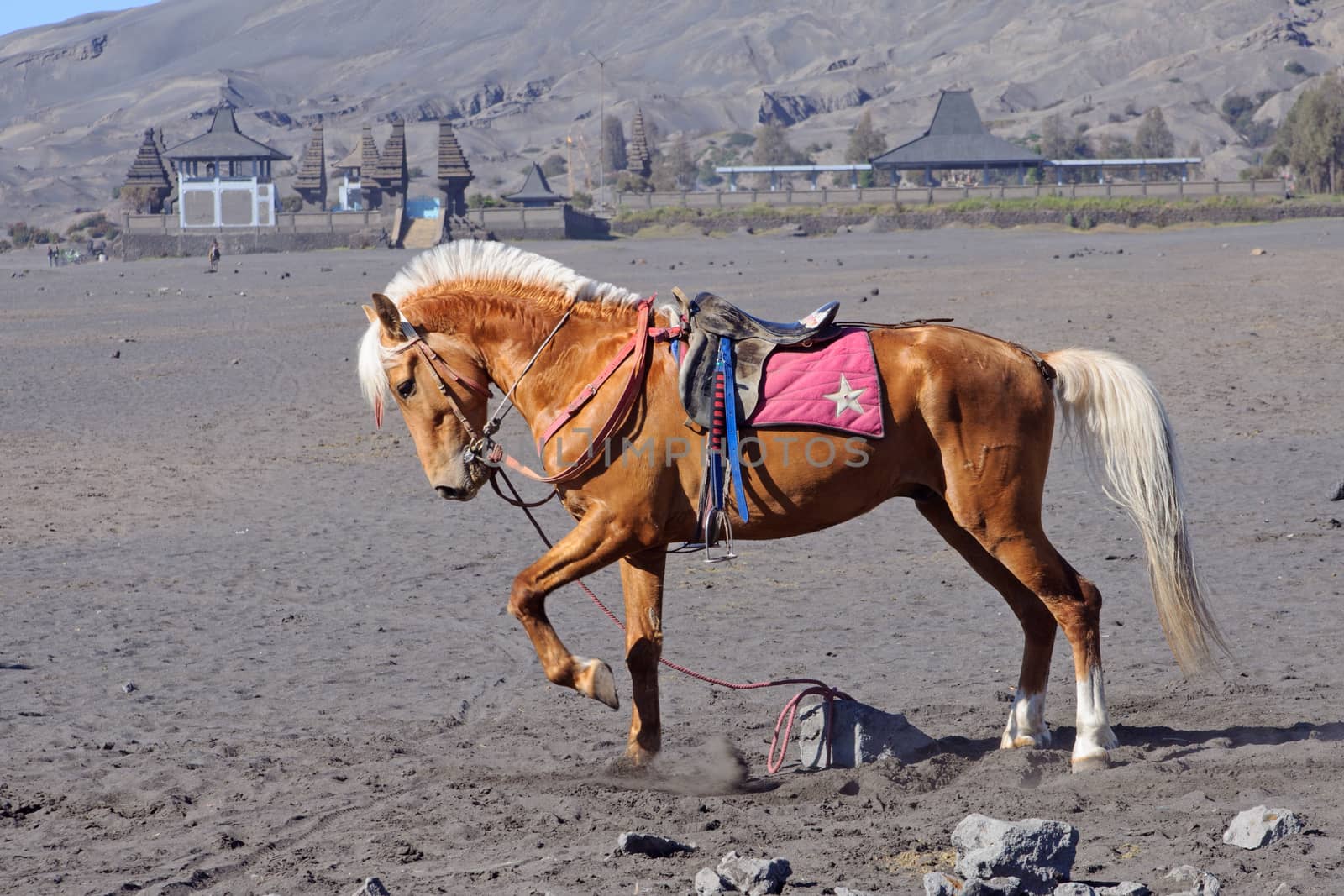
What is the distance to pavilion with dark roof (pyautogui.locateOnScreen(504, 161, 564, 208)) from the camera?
8694 cm

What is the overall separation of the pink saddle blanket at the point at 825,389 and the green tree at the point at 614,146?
179 meters

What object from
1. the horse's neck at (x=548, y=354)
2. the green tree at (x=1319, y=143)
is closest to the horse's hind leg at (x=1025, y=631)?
the horse's neck at (x=548, y=354)

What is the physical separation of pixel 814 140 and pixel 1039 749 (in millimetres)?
194551

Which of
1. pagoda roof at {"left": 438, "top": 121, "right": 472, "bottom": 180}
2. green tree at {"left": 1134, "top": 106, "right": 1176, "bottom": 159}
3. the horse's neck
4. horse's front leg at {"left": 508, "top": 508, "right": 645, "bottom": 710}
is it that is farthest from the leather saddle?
green tree at {"left": 1134, "top": 106, "right": 1176, "bottom": 159}

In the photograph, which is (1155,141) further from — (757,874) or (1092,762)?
(757,874)

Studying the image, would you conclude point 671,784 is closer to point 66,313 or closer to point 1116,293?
point 1116,293

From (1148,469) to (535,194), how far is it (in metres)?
87.7

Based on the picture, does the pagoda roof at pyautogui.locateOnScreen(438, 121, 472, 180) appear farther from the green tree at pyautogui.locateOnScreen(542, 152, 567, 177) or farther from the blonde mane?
the green tree at pyautogui.locateOnScreen(542, 152, 567, 177)

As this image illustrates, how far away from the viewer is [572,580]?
5.67 meters

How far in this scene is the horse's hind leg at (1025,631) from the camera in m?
5.99

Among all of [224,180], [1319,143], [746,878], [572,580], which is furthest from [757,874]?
[224,180]

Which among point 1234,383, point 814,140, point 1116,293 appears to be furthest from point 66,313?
point 814,140

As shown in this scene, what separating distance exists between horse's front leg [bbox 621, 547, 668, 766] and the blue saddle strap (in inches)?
16.8

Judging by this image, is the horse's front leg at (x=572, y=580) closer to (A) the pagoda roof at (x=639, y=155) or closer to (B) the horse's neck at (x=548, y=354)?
(B) the horse's neck at (x=548, y=354)
